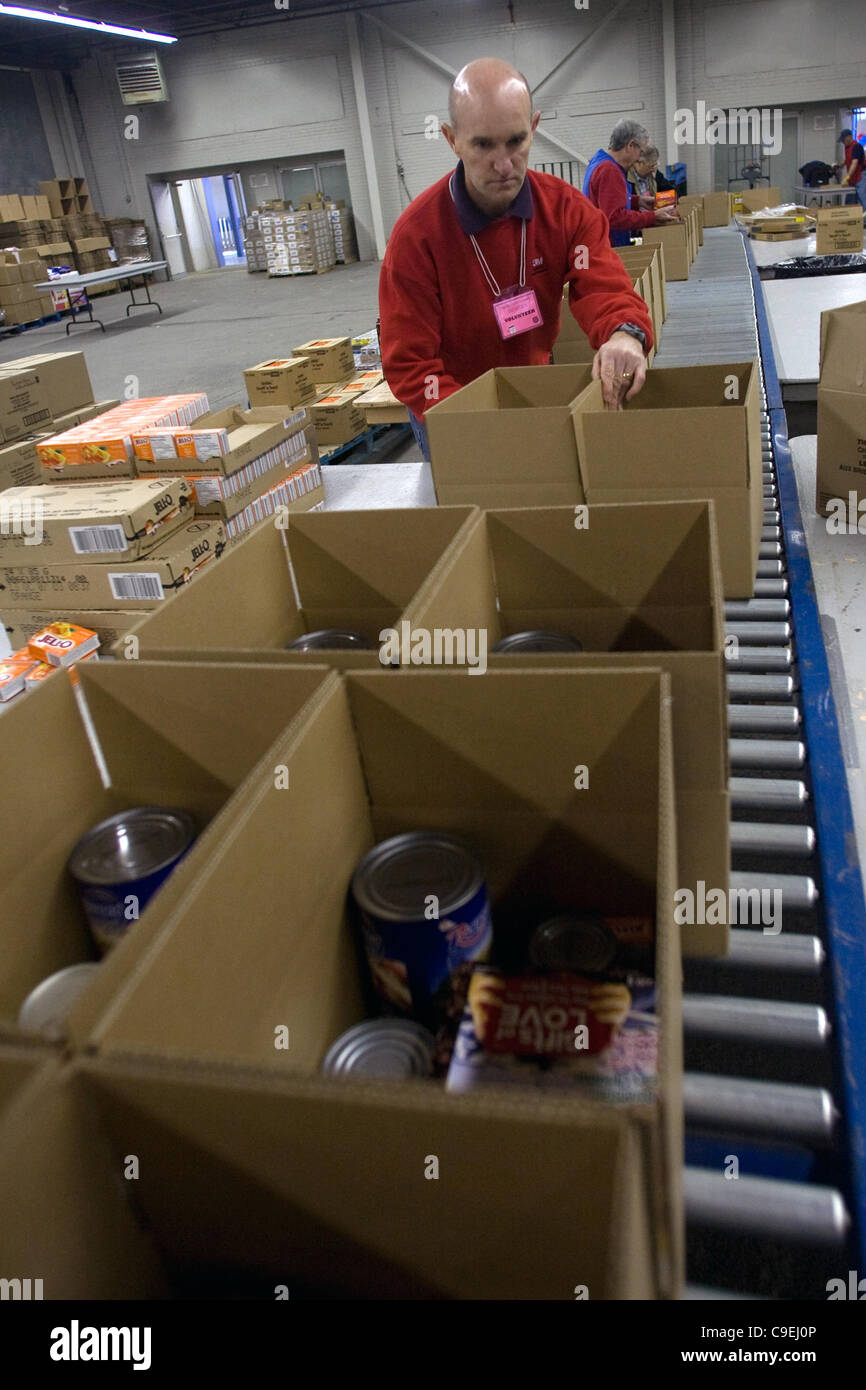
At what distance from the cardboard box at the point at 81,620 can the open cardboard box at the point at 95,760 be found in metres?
1.85

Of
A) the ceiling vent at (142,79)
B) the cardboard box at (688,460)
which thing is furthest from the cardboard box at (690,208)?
the ceiling vent at (142,79)

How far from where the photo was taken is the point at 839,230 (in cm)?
688

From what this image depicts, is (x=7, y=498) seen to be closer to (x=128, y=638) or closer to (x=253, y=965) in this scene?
(x=128, y=638)

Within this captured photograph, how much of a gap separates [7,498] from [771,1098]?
308cm

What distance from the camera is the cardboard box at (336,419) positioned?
17.5 feet

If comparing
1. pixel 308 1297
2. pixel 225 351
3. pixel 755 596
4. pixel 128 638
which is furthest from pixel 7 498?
pixel 225 351

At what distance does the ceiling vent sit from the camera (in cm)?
1589

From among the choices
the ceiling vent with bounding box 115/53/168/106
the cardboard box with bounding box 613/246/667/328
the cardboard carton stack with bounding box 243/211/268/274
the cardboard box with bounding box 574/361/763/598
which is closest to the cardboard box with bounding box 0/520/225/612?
the cardboard box with bounding box 574/361/763/598

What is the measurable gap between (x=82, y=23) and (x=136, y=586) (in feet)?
41.5

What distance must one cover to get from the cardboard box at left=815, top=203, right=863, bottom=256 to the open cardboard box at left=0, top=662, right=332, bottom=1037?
7.20 m

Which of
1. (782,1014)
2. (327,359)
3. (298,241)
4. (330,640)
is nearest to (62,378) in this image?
(327,359)

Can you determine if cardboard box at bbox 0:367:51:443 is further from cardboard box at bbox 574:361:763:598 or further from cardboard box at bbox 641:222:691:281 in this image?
cardboard box at bbox 574:361:763:598

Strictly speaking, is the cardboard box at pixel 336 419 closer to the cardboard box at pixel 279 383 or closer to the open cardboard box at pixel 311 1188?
the cardboard box at pixel 279 383

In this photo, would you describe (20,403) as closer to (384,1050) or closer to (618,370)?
(618,370)
